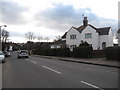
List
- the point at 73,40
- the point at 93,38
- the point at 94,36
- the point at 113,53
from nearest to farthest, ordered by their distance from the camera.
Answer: the point at 113,53 < the point at 94,36 < the point at 93,38 < the point at 73,40

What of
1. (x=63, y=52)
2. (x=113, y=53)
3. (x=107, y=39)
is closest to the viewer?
(x=113, y=53)

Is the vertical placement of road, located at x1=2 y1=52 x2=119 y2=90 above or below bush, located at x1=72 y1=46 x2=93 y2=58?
below

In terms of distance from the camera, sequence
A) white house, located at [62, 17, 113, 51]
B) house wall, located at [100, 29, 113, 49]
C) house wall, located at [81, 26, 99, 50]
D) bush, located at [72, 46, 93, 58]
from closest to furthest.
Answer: bush, located at [72, 46, 93, 58] < house wall, located at [100, 29, 113, 49] < white house, located at [62, 17, 113, 51] < house wall, located at [81, 26, 99, 50]

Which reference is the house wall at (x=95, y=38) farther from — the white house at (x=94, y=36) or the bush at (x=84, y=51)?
the bush at (x=84, y=51)

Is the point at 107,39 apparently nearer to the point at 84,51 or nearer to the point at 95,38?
the point at 95,38

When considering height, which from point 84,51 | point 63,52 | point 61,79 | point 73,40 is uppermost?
point 73,40

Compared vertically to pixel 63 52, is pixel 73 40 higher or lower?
higher

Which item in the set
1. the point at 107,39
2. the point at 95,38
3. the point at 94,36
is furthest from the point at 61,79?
the point at 94,36

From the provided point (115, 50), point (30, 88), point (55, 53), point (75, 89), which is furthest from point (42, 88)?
point (55, 53)

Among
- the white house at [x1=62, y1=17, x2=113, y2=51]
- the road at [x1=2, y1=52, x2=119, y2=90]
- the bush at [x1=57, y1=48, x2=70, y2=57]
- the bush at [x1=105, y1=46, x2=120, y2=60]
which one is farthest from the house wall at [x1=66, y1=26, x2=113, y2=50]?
the road at [x1=2, y1=52, x2=119, y2=90]

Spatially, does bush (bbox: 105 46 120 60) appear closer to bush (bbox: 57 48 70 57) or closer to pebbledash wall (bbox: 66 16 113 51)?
bush (bbox: 57 48 70 57)

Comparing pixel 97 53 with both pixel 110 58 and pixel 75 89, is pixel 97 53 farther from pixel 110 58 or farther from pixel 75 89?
pixel 75 89

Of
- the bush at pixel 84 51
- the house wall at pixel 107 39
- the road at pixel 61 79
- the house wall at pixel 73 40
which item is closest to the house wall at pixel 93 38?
the house wall at pixel 107 39

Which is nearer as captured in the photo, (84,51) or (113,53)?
(113,53)
